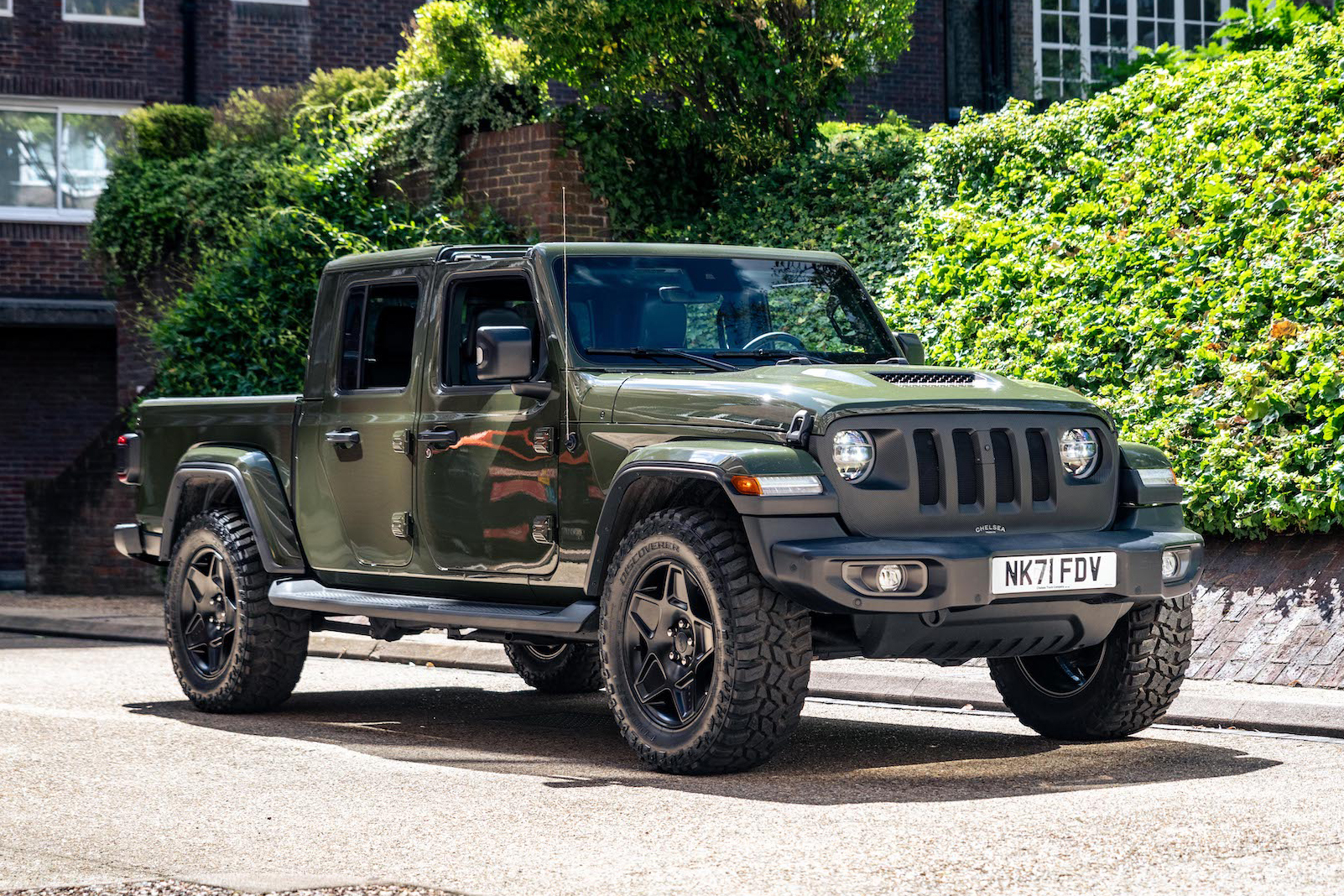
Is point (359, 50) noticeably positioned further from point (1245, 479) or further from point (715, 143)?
point (1245, 479)

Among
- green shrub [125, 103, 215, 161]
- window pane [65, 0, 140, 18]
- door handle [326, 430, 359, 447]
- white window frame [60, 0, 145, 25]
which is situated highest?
window pane [65, 0, 140, 18]

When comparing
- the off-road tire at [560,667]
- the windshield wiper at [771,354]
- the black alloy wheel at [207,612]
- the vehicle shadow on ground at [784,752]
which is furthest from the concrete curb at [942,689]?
the black alloy wheel at [207,612]

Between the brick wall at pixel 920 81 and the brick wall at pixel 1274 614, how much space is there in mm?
16051

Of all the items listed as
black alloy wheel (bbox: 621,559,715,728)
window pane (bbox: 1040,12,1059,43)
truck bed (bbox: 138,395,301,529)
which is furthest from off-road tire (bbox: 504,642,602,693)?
window pane (bbox: 1040,12,1059,43)

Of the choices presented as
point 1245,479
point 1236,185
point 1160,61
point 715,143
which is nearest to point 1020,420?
point 1245,479

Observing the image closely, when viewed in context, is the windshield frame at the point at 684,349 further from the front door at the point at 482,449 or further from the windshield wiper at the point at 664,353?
the front door at the point at 482,449

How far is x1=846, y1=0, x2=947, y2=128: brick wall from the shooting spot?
25.5 m

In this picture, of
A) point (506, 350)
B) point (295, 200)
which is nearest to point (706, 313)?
point (506, 350)

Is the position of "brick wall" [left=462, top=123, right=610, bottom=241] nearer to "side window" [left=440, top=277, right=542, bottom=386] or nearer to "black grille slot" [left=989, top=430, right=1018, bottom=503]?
"side window" [left=440, top=277, right=542, bottom=386]

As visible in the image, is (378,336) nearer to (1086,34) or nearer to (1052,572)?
(1052,572)

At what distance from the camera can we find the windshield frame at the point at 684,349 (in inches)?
314

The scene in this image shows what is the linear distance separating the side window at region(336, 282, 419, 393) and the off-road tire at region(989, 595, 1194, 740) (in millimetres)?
3417

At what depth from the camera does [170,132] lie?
805 inches

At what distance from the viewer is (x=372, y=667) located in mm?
12414
